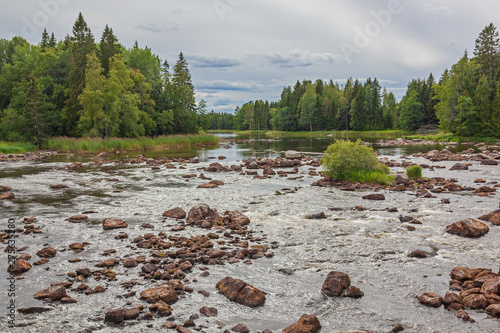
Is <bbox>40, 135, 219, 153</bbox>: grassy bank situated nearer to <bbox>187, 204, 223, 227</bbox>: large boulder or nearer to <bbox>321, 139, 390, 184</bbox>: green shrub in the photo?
<bbox>321, 139, 390, 184</bbox>: green shrub

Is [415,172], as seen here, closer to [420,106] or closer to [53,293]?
[53,293]

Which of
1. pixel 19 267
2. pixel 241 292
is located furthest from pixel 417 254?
pixel 19 267

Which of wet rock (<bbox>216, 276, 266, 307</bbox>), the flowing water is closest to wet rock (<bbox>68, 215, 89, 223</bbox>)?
the flowing water

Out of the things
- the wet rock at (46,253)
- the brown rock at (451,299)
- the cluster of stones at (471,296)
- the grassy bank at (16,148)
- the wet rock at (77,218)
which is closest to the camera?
the cluster of stones at (471,296)

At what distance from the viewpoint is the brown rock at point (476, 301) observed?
7.11 meters

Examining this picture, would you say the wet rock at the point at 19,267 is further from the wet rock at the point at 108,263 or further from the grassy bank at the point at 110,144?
the grassy bank at the point at 110,144

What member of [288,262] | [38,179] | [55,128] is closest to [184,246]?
[288,262]

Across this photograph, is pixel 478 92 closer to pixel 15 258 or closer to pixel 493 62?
pixel 493 62

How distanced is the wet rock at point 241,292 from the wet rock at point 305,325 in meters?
1.14

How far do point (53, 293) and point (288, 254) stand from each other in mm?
6297

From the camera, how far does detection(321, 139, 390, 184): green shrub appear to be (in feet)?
76.9

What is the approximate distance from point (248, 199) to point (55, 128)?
60519 millimetres

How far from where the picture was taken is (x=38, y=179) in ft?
83.7

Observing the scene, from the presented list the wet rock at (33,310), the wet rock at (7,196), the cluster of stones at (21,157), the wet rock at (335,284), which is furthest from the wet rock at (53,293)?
the cluster of stones at (21,157)
